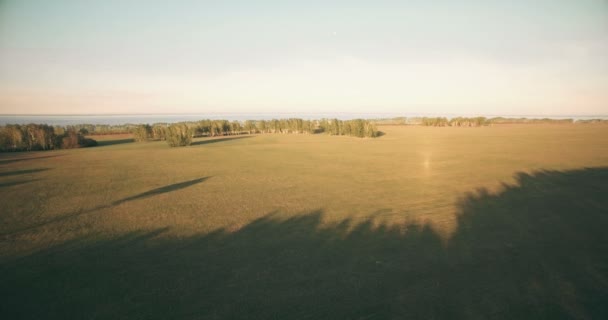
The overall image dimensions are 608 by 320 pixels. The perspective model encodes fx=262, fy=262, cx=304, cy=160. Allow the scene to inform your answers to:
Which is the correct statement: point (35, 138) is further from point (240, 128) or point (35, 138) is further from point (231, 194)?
point (240, 128)

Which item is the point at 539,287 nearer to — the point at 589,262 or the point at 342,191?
the point at 589,262

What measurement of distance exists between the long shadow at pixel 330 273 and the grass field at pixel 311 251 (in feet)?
0.19

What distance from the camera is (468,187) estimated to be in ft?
73.6

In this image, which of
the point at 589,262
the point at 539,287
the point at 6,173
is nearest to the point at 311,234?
the point at 539,287

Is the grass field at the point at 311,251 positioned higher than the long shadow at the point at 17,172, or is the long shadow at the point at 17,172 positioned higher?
the long shadow at the point at 17,172

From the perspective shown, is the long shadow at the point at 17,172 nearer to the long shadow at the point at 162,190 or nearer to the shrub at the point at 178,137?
the long shadow at the point at 162,190

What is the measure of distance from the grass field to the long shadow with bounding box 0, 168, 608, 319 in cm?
6

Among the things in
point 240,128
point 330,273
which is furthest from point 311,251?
point 240,128

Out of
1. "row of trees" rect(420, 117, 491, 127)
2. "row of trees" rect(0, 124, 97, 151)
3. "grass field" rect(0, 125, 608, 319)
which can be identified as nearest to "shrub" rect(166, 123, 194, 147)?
"row of trees" rect(0, 124, 97, 151)

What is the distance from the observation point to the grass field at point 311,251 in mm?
8328

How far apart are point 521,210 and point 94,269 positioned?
22.9 metres

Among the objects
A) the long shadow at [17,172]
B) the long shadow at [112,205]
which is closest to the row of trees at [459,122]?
the long shadow at [112,205]

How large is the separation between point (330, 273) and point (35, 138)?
87678 mm

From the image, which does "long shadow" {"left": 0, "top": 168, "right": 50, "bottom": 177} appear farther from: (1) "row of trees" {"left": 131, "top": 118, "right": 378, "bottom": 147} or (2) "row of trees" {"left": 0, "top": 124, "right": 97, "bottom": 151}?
(2) "row of trees" {"left": 0, "top": 124, "right": 97, "bottom": 151}
